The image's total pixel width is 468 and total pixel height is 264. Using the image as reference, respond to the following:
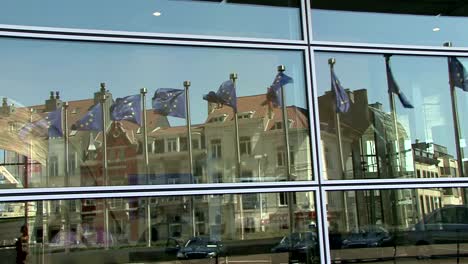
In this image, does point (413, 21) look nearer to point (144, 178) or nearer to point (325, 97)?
point (325, 97)

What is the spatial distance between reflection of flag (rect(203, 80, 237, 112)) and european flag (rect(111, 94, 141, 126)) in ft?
2.75

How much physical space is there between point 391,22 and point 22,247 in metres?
5.24

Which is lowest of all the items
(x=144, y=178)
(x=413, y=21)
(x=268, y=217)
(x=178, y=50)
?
(x=268, y=217)

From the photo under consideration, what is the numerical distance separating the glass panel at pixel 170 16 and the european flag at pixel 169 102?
2.47 feet

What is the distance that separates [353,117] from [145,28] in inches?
109

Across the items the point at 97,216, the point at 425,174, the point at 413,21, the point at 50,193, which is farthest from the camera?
the point at 413,21

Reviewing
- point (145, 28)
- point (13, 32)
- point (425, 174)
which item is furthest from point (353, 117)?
point (13, 32)

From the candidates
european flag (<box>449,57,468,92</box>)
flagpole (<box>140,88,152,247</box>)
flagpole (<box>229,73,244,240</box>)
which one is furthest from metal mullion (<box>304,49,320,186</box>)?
european flag (<box>449,57,468,92</box>)

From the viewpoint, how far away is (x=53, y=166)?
6.01 metres

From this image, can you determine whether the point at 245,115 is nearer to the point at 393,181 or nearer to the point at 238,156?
the point at 238,156

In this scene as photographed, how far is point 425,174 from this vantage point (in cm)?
707

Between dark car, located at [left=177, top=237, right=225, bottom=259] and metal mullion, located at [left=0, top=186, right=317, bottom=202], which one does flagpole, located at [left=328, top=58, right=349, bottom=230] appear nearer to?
metal mullion, located at [left=0, top=186, right=317, bottom=202]

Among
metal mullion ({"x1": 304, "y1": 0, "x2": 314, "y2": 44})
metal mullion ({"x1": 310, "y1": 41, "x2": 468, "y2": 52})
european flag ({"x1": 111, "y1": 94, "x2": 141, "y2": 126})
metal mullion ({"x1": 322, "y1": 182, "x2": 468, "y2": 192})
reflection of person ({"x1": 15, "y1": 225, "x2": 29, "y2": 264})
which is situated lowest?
reflection of person ({"x1": 15, "y1": 225, "x2": 29, "y2": 264})

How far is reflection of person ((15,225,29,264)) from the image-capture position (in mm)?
6079
